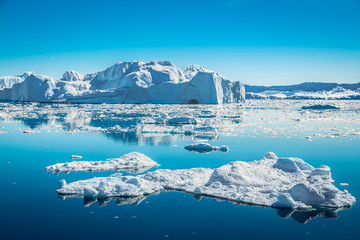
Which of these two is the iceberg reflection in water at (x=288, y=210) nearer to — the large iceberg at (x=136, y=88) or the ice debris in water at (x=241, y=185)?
the ice debris in water at (x=241, y=185)

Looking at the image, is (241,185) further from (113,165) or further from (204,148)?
(204,148)

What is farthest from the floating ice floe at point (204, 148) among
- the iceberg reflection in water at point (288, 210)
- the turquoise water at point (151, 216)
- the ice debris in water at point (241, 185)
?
the iceberg reflection in water at point (288, 210)

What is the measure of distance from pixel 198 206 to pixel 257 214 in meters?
0.69

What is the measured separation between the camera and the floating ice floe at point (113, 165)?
544 cm

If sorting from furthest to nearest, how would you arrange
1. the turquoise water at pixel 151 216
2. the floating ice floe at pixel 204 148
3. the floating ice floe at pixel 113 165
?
the floating ice floe at pixel 204 148
the floating ice floe at pixel 113 165
the turquoise water at pixel 151 216

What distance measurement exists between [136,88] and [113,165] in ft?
105

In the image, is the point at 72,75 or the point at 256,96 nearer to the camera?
the point at 72,75

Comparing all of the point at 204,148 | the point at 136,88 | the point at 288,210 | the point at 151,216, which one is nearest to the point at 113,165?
the point at 151,216

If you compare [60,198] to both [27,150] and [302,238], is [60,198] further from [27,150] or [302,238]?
[27,150]

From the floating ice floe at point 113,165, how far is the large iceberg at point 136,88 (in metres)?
29.1

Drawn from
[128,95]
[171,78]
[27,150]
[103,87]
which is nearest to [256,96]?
[171,78]

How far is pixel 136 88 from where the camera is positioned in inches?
1459

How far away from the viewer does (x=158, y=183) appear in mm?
4609

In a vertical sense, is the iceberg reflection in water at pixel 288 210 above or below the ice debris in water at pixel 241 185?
below
